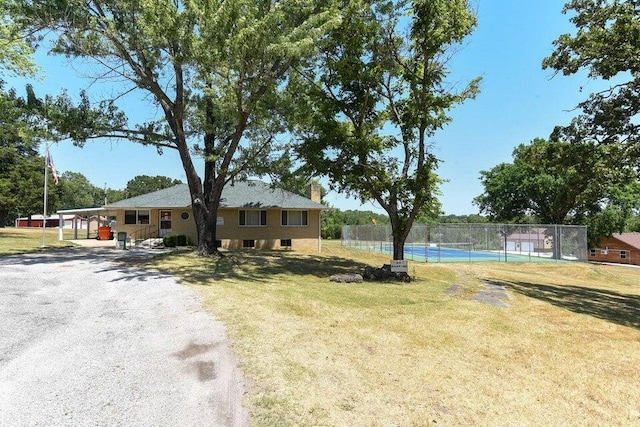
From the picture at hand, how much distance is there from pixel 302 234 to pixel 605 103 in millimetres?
17980

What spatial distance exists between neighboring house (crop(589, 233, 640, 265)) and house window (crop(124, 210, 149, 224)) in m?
46.1

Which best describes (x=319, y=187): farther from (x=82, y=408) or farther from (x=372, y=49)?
(x=82, y=408)

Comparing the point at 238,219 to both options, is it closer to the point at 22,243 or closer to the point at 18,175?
the point at 22,243

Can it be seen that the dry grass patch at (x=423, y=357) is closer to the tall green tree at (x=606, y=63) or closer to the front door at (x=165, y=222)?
the tall green tree at (x=606, y=63)

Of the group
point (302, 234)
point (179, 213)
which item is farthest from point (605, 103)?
point (179, 213)

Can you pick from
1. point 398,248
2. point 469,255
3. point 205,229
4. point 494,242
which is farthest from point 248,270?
point 494,242

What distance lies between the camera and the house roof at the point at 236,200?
82.7ft

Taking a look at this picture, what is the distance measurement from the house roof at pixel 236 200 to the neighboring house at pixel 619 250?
3742cm

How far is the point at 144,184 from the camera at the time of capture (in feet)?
269

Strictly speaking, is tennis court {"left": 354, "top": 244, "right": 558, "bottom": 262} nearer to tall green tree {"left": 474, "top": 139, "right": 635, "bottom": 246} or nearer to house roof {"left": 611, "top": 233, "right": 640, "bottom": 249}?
tall green tree {"left": 474, "top": 139, "right": 635, "bottom": 246}

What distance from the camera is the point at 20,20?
45.7 ft

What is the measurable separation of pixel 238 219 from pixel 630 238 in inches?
1807

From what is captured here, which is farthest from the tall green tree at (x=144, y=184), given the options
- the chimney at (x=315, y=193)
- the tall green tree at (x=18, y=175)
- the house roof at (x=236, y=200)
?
the chimney at (x=315, y=193)

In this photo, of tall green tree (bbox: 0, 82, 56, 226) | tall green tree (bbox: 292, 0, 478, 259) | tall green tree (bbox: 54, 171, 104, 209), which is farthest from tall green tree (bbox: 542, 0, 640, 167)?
tall green tree (bbox: 54, 171, 104, 209)
